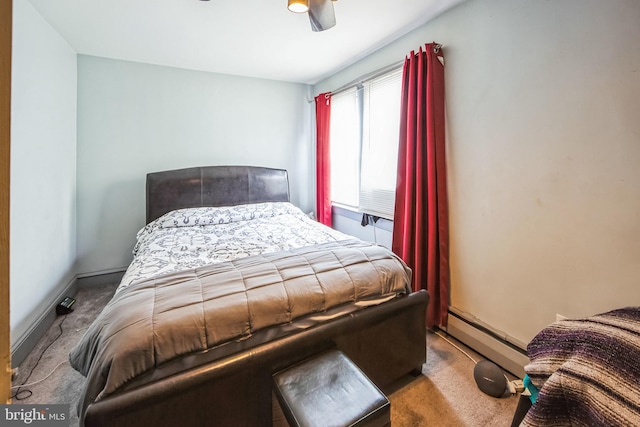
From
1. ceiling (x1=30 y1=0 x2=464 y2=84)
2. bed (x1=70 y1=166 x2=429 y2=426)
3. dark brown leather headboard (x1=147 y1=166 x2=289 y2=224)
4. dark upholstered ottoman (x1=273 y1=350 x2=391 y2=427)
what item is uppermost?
ceiling (x1=30 y1=0 x2=464 y2=84)

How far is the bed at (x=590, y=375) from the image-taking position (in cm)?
77

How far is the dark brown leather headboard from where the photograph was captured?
3.15 meters

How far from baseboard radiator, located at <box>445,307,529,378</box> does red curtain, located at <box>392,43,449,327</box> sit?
0.31 feet

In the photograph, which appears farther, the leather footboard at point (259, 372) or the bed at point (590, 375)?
the leather footboard at point (259, 372)

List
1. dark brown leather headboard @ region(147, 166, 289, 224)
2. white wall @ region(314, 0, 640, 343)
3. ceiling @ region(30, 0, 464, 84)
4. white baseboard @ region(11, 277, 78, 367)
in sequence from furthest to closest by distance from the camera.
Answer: dark brown leather headboard @ region(147, 166, 289, 224), ceiling @ region(30, 0, 464, 84), white baseboard @ region(11, 277, 78, 367), white wall @ region(314, 0, 640, 343)

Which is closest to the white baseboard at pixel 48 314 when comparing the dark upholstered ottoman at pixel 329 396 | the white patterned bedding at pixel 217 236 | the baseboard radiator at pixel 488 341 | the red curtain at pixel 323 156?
the white patterned bedding at pixel 217 236

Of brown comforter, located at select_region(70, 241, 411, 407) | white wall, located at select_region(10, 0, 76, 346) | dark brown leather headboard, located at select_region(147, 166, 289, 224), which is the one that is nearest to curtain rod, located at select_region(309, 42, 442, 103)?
dark brown leather headboard, located at select_region(147, 166, 289, 224)

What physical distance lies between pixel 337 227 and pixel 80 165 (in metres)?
2.87

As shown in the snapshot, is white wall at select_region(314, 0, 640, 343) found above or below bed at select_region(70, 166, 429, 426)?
above

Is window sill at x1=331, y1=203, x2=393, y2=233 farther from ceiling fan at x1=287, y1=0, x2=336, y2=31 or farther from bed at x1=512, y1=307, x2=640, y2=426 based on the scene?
bed at x1=512, y1=307, x2=640, y2=426

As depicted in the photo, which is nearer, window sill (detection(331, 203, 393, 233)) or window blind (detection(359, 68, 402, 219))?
window blind (detection(359, 68, 402, 219))

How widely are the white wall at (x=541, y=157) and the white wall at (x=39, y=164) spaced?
9.68 ft

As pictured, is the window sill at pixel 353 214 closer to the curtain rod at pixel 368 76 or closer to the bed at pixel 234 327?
the bed at pixel 234 327

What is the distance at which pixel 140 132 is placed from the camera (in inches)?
125
